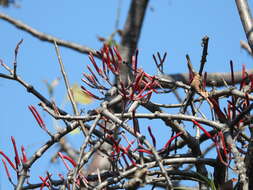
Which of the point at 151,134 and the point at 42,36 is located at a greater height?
the point at 42,36

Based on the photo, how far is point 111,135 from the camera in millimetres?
1728

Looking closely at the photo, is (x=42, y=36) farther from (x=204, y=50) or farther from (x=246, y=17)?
(x=204, y=50)

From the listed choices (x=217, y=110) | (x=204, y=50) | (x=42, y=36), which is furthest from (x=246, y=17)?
(x=42, y=36)

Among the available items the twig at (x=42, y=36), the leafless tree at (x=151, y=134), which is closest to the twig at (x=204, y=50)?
the leafless tree at (x=151, y=134)

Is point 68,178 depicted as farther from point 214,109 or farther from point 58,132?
point 214,109

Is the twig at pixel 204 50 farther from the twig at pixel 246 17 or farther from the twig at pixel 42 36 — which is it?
the twig at pixel 42 36

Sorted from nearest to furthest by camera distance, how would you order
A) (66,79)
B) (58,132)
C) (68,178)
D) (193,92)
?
(68,178) < (58,132) < (193,92) < (66,79)

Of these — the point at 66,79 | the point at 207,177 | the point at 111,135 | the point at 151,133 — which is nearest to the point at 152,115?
the point at 151,133

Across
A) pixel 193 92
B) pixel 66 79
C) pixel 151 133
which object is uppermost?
pixel 66 79

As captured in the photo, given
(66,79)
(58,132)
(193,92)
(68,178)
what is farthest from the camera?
(66,79)

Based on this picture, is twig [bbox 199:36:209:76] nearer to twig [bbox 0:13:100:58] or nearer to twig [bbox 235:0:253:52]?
twig [bbox 235:0:253:52]

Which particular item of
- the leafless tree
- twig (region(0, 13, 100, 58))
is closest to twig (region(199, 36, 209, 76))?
the leafless tree

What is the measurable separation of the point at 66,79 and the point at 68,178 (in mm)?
482

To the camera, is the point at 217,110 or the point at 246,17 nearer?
the point at 217,110
